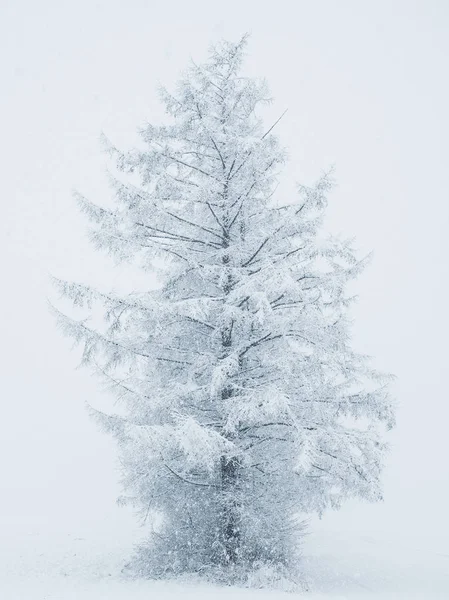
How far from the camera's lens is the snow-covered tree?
10297 millimetres

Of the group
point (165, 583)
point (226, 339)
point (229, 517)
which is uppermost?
point (226, 339)

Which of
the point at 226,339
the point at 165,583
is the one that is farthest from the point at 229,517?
the point at 226,339

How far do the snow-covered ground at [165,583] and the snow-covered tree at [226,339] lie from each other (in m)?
1.32

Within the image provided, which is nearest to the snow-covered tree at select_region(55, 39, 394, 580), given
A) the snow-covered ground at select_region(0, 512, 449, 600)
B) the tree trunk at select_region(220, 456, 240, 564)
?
the tree trunk at select_region(220, 456, 240, 564)

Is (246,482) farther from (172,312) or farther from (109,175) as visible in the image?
(109,175)

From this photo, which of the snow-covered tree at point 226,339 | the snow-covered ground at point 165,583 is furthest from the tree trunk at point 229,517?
the snow-covered ground at point 165,583

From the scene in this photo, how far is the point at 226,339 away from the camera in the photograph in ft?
36.7

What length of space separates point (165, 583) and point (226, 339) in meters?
4.74

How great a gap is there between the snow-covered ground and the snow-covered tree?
4.35 ft

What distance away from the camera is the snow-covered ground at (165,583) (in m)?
8.73

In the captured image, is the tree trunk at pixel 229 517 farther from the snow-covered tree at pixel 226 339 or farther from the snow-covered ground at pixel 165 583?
the snow-covered ground at pixel 165 583

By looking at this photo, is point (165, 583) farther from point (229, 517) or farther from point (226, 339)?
point (226, 339)

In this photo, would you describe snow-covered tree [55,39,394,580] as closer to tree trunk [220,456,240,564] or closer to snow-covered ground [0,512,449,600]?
tree trunk [220,456,240,564]

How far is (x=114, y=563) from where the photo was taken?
12766 mm
